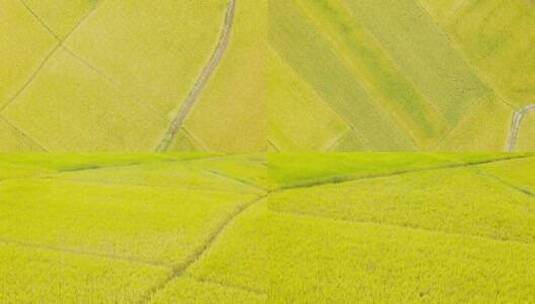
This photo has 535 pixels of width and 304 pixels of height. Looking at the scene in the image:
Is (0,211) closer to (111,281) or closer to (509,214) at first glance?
(111,281)

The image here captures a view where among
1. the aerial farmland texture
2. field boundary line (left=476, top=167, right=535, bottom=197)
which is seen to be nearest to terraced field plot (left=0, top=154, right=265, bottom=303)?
the aerial farmland texture

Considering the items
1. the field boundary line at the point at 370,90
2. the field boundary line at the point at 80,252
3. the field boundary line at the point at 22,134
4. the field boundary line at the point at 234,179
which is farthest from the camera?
the field boundary line at the point at 234,179

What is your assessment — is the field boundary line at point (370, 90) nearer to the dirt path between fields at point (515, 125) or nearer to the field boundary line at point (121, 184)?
the dirt path between fields at point (515, 125)

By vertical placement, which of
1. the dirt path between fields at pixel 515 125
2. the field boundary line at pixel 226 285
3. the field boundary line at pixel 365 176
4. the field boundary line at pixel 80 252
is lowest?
the field boundary line at pixel 80 252

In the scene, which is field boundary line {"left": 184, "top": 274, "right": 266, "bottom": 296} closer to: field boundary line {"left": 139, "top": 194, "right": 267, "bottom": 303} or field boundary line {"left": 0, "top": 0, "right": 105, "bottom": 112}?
field boundary line {"left": 139, "top": 194, "right": 267, "bottom": 303}

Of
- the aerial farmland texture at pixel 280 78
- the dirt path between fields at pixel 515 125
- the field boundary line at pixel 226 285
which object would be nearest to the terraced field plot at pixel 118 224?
the field boundary line at pixel 226 285

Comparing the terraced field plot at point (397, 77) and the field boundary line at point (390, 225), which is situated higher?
the terraced field plot at point (397, 77)

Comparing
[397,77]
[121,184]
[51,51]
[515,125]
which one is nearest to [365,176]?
[397,77]
